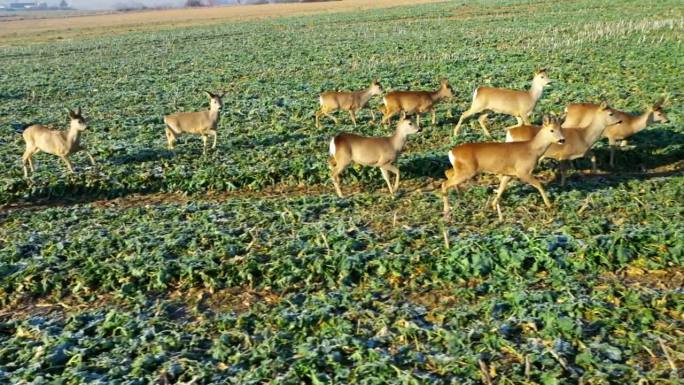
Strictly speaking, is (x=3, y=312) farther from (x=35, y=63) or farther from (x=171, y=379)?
(x=35, y=63)

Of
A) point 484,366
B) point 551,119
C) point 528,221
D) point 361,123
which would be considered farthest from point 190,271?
point 361,123

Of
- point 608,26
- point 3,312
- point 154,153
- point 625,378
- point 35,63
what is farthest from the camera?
point 35,63

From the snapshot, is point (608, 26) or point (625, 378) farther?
point (608, 26)

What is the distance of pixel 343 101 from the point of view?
17250mm

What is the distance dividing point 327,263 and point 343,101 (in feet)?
31.4

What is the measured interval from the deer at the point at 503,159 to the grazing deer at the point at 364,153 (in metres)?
1.57

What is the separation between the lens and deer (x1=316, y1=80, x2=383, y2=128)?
17.2 metres

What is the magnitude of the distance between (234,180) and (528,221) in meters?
6.07

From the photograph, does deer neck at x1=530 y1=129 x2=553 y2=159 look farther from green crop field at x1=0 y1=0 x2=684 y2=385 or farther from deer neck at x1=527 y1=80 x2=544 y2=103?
deer neck at x1=527 y1=80 x2=544 y2=103

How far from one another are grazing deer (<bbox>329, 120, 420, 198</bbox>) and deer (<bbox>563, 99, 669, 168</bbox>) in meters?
4.33

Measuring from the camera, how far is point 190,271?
8.28m

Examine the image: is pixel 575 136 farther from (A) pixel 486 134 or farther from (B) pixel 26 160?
(B) pixel 26 160

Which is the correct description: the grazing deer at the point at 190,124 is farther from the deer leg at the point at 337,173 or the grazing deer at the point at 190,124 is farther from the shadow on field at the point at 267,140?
the deer leg at the point at 337,173

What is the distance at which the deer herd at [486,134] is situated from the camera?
405 inches
